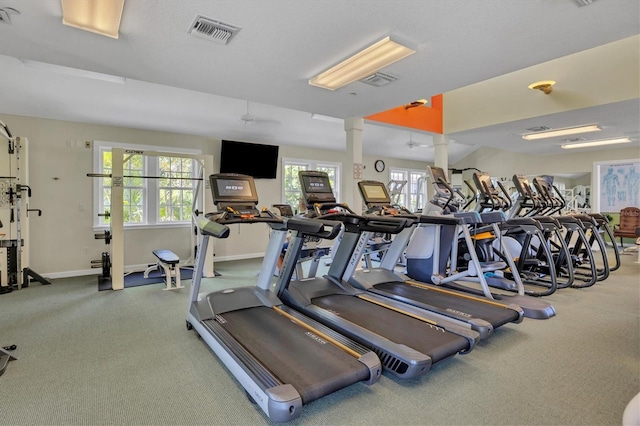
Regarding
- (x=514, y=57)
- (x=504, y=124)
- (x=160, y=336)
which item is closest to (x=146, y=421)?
(x=160, y=336)

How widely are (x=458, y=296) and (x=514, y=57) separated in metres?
2.49

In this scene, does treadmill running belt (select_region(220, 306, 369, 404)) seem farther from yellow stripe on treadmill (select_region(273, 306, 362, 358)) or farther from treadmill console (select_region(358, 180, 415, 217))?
treadmill console (select_region(358, 180, 415, 217))

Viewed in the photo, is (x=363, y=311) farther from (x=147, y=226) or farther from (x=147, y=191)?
(x=147, y=191)

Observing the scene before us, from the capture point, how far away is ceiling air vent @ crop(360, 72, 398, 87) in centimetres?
374

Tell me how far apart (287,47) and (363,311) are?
2.54 meters

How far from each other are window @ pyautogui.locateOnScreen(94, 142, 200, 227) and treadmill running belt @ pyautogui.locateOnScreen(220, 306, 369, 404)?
11.9 feet

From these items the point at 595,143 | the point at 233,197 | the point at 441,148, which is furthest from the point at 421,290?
the point at 595,143

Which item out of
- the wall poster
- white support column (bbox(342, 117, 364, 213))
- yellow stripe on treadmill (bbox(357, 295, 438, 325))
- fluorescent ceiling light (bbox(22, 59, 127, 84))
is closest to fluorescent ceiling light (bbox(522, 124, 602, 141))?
the wall poster

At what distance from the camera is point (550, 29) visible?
2779 mm

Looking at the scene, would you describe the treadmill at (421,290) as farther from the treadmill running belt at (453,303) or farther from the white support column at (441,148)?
the white support column at (441,148)

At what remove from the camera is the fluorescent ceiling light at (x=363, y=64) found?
3.08 m

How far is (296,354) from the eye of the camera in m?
2.22

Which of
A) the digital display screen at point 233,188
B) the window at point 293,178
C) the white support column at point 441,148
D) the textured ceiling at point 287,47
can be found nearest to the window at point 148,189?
the textured ceiling at point 287,47

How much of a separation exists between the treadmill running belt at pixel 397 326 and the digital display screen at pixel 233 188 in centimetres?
129
